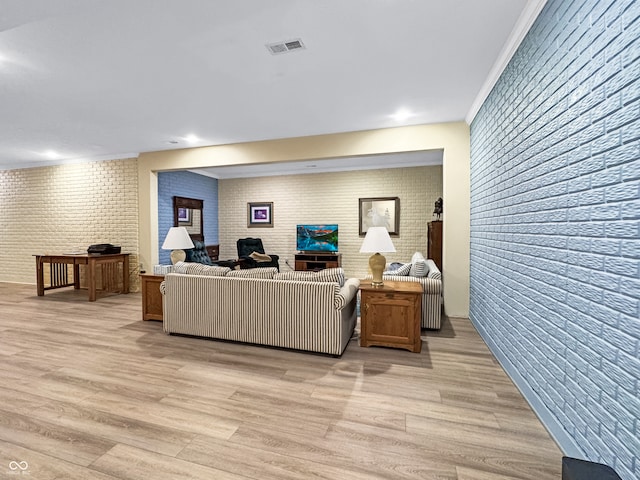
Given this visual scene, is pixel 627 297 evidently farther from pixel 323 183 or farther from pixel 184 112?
pixel 323 183

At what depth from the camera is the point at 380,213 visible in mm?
6957

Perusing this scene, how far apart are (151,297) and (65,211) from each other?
4.18 meters

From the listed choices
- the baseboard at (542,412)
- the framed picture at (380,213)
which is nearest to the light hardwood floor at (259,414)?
the baseboard at (542,412)

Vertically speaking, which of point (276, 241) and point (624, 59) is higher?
point (624, 59)

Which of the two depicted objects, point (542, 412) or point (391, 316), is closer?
point (542, 412)

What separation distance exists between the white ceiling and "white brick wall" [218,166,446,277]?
268cm

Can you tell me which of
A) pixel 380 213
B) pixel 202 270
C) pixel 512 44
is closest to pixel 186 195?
pixel 202 270

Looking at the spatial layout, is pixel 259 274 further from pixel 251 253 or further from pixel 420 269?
pixel 251 253

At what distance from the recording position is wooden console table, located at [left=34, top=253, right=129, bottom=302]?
207 inches

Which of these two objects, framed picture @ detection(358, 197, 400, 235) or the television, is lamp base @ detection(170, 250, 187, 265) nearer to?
the television

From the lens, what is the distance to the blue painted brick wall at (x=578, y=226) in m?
1.23

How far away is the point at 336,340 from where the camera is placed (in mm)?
2873

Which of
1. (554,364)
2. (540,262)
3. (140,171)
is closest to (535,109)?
(540,262)

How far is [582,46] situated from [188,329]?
3.93 meters
